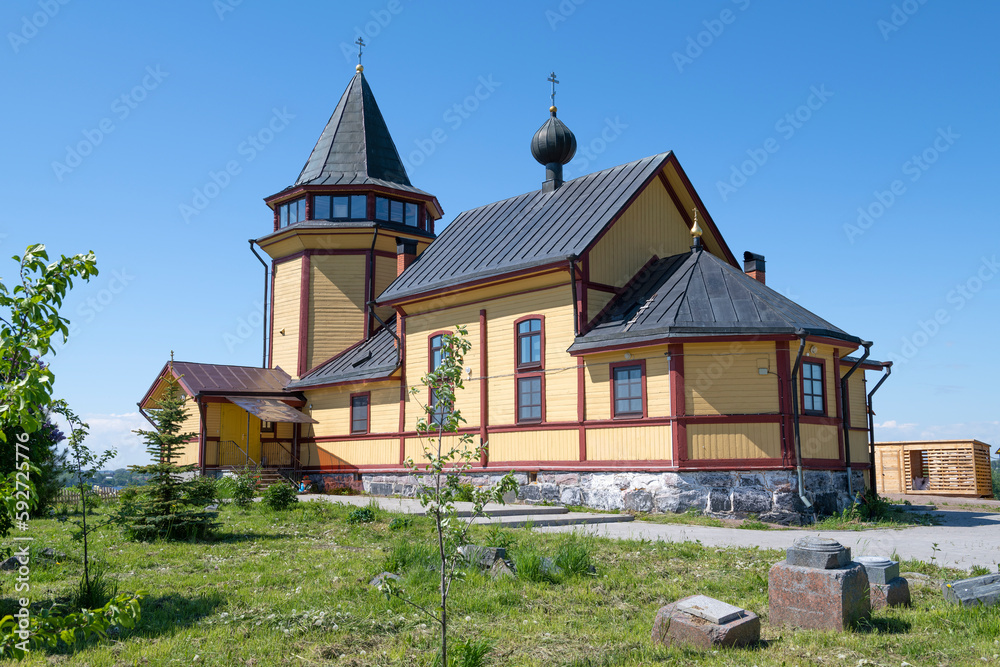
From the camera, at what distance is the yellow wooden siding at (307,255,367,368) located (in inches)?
1016

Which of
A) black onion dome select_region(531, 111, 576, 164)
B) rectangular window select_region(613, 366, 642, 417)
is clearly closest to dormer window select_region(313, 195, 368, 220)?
black onion dome select_region(531, 111, 576, 164)

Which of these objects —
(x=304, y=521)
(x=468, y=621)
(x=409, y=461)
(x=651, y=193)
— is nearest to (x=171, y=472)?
(x=304, y=521)

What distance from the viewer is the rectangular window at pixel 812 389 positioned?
15.6 metres

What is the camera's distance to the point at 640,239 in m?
19.1

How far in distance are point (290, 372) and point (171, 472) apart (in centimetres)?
1515

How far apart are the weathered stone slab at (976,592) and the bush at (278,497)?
35.6 ft

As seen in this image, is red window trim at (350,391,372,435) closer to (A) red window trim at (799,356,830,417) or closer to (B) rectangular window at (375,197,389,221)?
(B) rectangular window at (375,197,389,221)

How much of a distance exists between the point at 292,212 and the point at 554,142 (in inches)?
392

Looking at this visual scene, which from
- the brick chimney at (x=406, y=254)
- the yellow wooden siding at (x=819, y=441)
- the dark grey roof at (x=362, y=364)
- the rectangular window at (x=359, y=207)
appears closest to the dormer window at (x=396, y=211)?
the rectangular window at (x=359, y=207)

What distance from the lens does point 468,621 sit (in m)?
6.86

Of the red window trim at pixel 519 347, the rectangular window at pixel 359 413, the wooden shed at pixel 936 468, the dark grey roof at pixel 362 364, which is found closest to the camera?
the red window trim at pixel 519 347

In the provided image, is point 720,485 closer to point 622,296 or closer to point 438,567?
point 622,296

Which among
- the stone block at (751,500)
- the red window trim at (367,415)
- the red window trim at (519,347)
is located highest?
the red window trim at (519,347)

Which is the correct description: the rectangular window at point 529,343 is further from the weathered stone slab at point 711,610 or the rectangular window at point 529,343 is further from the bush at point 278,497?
the weathered stone slab at point 711,610
